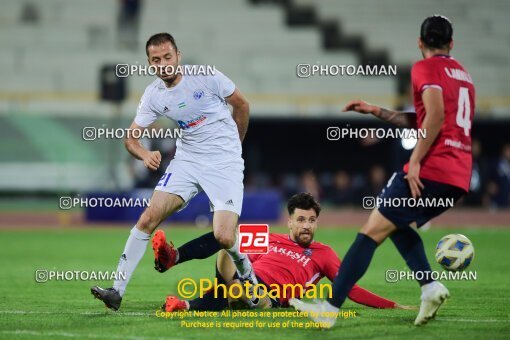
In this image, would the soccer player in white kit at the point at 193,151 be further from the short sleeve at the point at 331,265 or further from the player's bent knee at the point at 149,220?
the short sleeve at the point at 331,265

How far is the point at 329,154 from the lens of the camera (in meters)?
26.7

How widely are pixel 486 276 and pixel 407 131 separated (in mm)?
3552

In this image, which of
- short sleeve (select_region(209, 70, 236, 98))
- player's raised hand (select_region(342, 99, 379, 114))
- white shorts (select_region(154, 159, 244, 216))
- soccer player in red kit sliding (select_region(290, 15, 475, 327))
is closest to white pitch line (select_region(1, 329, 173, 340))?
soccer player in red kit sliding (select_region(290, 15, 475, 327))

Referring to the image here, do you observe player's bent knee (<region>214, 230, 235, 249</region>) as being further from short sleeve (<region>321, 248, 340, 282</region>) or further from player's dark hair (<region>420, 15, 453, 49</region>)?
player's dark hair (<region>420, 15, 453, 49</region>)

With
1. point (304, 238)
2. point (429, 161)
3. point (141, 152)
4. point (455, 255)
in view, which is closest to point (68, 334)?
point (141, 152)

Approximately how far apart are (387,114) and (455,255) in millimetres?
1682

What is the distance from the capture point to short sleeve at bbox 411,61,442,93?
22.1 ft

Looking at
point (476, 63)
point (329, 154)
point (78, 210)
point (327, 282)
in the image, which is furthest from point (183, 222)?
point (476, 63)

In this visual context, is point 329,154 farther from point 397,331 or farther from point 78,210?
point 397,331

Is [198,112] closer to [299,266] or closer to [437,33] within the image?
[299,266]

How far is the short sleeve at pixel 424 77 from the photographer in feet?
22.1

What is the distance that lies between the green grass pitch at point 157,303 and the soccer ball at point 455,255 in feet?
1.28

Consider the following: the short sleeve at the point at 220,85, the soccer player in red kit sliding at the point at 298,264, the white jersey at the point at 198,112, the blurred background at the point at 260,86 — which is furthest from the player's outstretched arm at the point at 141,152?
the blurred background at the point at 260,86

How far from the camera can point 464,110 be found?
22.6ft
